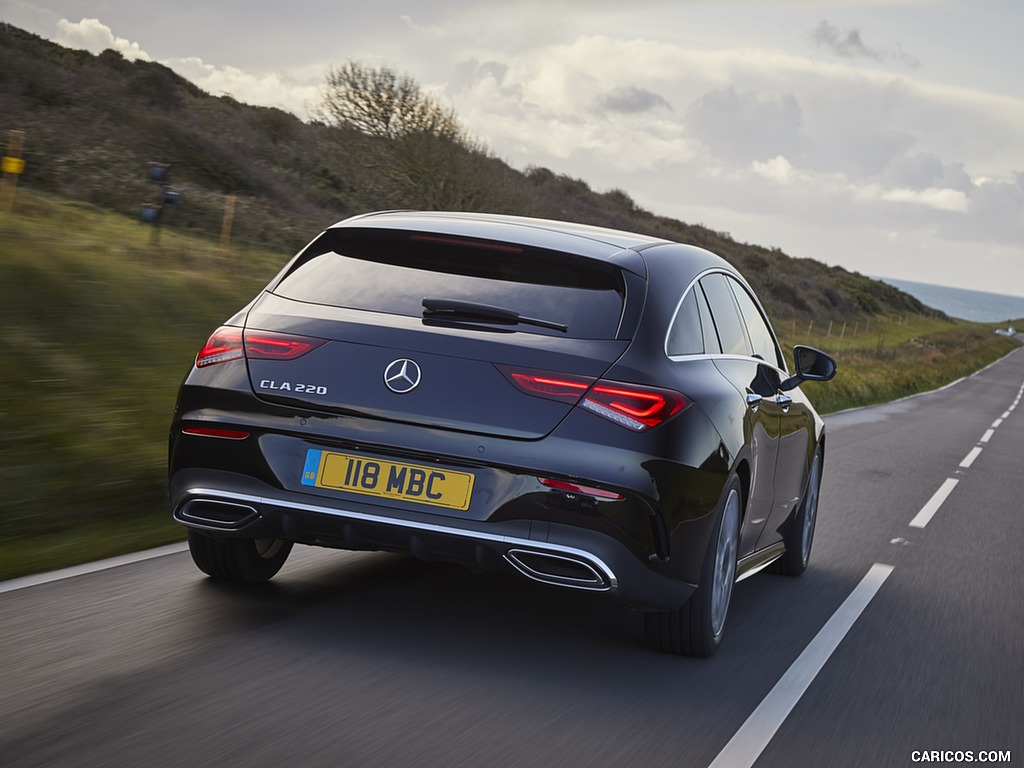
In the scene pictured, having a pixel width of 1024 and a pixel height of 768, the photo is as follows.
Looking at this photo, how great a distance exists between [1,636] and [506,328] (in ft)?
6.85

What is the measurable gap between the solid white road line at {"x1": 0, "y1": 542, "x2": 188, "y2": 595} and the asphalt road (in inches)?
2.3

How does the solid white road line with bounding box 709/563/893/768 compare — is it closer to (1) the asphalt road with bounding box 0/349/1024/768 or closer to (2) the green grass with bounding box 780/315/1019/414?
(1) the asphalt road with bounding box 0/349/1024/768

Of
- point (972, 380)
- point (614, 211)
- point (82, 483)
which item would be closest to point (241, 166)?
point (82, 483)

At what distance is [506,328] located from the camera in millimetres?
4613

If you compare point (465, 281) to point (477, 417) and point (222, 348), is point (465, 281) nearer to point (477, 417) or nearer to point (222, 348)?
point (477, 417)

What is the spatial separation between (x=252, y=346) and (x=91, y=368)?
5282mm

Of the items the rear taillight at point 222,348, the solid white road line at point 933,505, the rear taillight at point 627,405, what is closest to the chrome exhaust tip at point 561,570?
the rear taillight at point 627,405

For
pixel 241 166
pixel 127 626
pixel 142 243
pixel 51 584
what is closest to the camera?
pixel 127 626

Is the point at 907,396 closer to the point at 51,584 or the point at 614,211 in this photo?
the point at 51,584

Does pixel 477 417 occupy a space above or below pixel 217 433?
above

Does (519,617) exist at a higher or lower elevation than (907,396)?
higher

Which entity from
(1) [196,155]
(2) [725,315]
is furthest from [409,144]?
(2) [725,315]

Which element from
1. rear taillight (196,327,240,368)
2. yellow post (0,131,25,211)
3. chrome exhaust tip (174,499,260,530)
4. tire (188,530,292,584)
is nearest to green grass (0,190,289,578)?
yellow post (0,131,25,211)

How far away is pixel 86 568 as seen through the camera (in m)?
5.72
